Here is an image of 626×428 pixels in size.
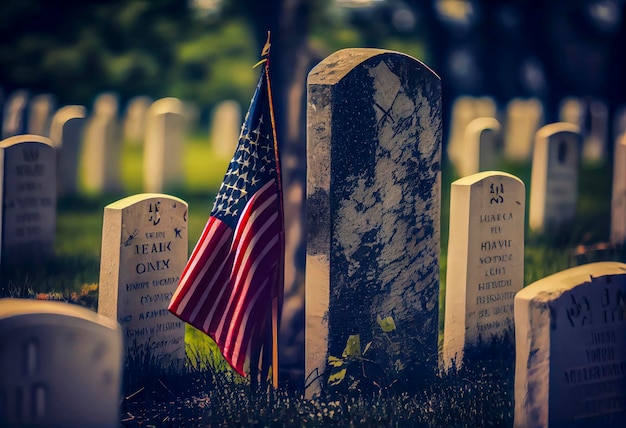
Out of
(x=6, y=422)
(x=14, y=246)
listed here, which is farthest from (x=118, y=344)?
(x=14, y=246)

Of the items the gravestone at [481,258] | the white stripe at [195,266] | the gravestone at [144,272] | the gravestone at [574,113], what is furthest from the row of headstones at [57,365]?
the gravestone at [574,113]

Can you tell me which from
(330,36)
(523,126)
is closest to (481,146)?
(330,36)

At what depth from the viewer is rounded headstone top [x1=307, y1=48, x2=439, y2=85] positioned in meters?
5.81

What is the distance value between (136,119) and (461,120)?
921 centimetres

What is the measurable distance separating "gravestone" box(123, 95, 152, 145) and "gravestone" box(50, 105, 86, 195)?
12635 mm

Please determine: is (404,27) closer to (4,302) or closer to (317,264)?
(317,264)

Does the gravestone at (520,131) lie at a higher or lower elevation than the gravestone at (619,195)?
higher

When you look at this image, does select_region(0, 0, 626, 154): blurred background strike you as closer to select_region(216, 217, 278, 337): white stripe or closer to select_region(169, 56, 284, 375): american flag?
select_region(169, 56, 284, 375): american flag

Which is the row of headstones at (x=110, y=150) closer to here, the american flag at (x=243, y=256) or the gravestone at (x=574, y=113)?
the american flag at (x=243, y=256)

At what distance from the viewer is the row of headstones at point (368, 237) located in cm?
576

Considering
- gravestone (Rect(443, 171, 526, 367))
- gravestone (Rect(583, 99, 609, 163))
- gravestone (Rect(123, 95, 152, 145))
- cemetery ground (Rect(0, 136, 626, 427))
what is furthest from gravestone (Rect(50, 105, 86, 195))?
gravestone (Rect(583, 99, 609, 163))

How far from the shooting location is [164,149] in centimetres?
1527

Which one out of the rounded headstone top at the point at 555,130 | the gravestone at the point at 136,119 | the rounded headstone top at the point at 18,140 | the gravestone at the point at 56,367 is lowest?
the gravestone at the point at 56,367

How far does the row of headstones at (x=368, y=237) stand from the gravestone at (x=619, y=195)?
451 centimetres
